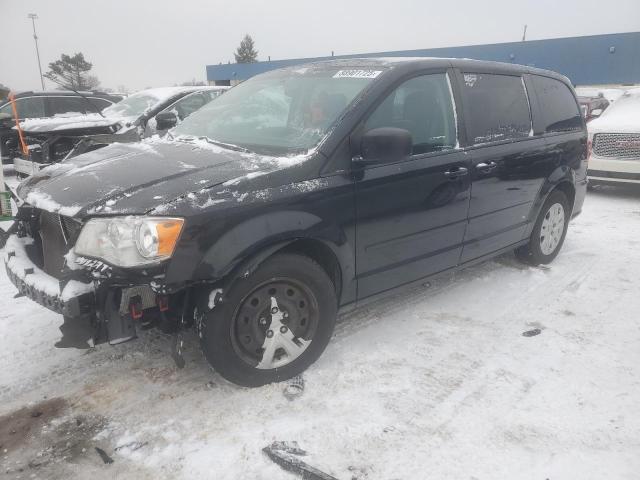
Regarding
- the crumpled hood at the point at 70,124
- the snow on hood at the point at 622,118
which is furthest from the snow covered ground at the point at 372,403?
the snow on hood at the point at 622,118

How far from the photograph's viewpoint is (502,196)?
3.79 meters

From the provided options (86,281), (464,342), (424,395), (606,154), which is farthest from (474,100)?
(606,154)

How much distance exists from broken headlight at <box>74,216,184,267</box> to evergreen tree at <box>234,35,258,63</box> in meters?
73.0

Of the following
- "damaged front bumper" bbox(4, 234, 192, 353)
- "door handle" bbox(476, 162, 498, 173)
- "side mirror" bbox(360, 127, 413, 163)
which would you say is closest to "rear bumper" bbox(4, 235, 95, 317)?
"damaged front bumper" bbox(4, 234, 192, 353)

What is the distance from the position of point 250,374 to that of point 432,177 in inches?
66.6

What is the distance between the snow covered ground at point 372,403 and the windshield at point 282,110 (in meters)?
1.37

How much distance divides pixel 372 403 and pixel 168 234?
1386mm

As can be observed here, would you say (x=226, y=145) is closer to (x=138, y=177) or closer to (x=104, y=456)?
(x=138, y=177)

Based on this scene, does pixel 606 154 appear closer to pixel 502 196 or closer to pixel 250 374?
pixel 502 196

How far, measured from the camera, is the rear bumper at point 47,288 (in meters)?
2.16

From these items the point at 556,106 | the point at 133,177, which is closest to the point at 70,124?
the point at 133,177

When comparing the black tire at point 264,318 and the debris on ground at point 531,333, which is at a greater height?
the black tire at point 264,318

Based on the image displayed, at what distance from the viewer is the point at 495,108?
371cm

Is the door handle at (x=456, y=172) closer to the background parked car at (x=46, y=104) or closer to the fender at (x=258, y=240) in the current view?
the fender at (x=258, y=240)
